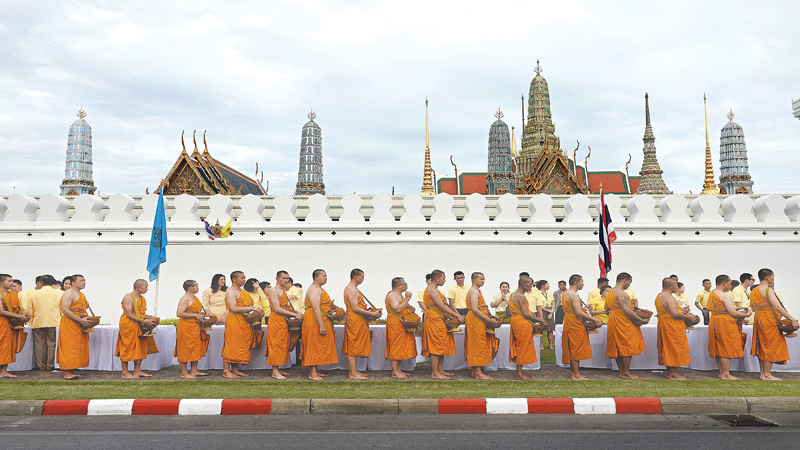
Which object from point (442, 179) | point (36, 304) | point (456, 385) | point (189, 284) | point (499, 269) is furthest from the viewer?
point (442, 179)

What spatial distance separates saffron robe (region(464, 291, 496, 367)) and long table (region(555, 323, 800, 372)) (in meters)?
1.23

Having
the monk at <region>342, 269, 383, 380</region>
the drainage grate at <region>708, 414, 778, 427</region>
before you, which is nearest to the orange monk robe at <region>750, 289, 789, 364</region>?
the drainage grate at <region>708, 414, 778, 427</region>

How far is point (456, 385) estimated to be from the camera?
7.31 meters

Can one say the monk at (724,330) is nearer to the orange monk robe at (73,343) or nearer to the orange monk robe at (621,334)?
the orange monk robe at (621,334)

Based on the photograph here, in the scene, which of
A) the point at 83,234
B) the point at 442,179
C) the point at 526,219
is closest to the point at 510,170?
the point at 442,179

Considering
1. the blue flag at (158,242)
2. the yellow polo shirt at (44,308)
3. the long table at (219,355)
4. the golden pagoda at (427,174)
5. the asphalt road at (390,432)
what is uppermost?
the golden pagoda at (427,174)

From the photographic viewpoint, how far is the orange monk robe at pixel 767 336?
7.59 metres

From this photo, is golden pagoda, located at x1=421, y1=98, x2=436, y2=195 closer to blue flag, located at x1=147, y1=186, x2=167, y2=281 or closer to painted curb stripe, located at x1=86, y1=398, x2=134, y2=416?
blue flag, located at x1=147, y1=186, x2=167, y2=281

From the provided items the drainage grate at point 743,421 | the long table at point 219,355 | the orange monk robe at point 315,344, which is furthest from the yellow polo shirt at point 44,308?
the drainage grate at point 743,421

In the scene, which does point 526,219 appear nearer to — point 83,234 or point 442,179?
point 83,234

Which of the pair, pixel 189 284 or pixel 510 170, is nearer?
pixel 189 284

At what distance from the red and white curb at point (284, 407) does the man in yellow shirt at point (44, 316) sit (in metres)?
2.26

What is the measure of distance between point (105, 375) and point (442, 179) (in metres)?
27.0

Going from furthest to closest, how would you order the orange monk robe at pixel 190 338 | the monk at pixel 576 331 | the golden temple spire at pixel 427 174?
the golden temple spire at pixel 427 174 < the orange monk robe at pixel 190 338 < the monk at pixel 576 331
